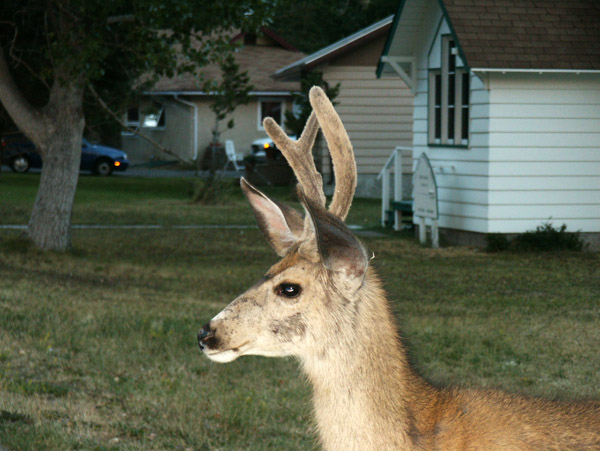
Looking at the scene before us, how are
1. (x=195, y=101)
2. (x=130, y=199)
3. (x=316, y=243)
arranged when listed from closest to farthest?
(x=316, y=243) → (x=130, y=199) → (x=195, y=101)

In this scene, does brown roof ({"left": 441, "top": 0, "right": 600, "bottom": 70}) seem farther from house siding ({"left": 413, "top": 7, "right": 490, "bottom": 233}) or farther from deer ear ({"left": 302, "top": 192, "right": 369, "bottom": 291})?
deer ear ({"left": 302, "top": 192, "right": 369, "bottom": 291})

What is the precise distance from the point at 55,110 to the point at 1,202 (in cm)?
1126

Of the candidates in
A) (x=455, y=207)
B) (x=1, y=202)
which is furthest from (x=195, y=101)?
(x=455, y=207)

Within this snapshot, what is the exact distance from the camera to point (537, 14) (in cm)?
1669

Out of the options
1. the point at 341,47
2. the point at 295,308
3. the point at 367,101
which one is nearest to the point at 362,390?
the point at 295,308

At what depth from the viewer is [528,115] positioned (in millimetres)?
16188

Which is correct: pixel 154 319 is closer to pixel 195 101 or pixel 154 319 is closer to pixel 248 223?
pixel 248 223

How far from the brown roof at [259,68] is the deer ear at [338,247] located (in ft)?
126

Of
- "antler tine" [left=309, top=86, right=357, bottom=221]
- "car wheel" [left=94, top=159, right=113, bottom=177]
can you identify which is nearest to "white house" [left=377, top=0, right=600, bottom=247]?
"antler tine" [left=309, top=86, right=357, bottom=221]

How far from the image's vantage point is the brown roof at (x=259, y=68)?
43.4 meters

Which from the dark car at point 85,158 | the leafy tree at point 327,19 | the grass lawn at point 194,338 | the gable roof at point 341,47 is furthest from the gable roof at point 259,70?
the grass lawn at point 194,338

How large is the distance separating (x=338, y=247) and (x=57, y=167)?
12.9 m

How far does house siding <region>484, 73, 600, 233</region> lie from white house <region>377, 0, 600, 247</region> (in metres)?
0.02

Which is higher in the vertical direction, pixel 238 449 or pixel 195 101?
pixel 195 101
